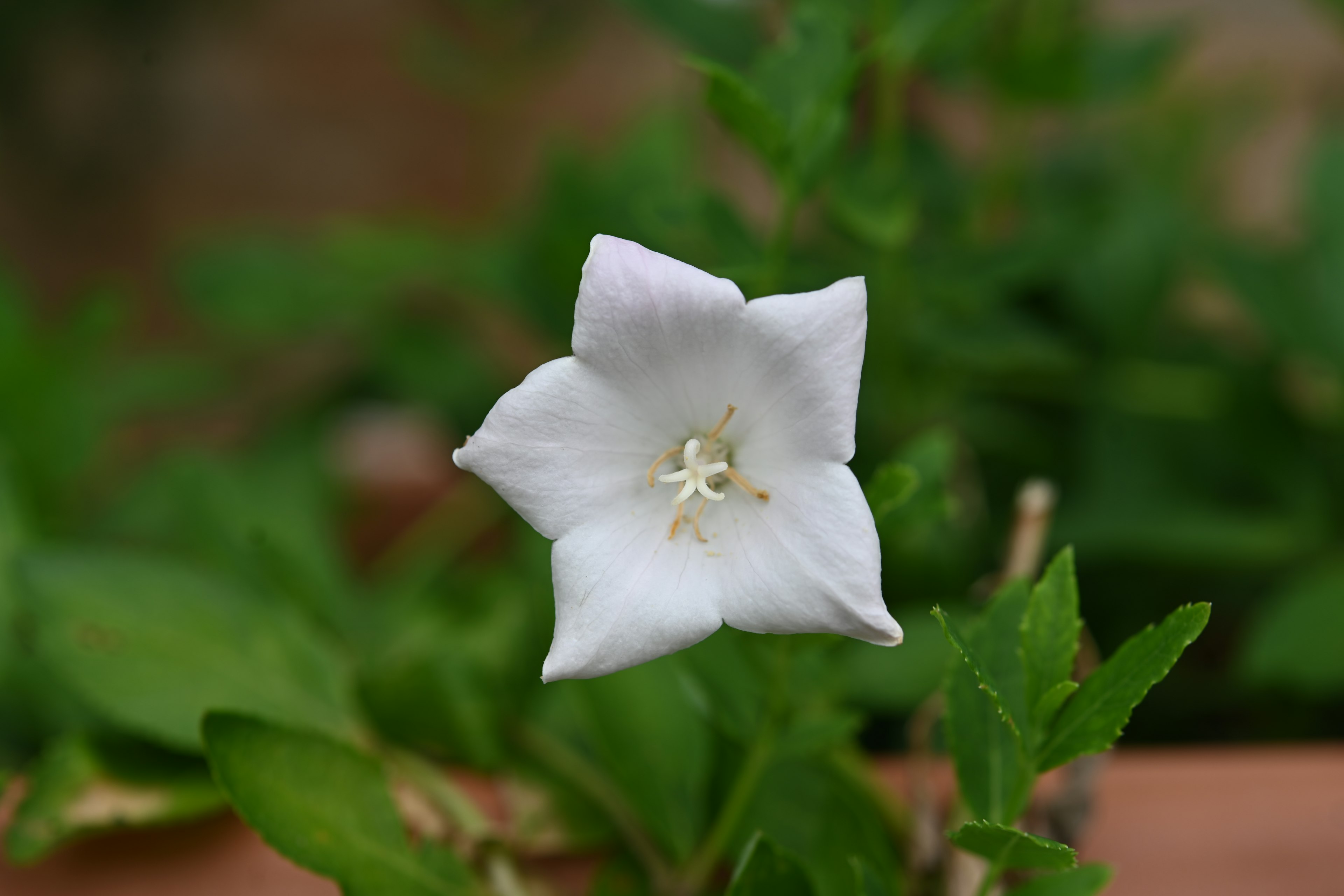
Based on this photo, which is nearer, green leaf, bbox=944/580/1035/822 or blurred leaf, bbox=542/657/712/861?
green leaf, bbox=944/580/1035/822

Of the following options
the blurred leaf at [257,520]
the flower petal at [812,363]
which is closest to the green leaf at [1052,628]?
the flower petal at [812,363]

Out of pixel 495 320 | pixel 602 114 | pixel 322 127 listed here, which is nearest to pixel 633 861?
pixel 495 320

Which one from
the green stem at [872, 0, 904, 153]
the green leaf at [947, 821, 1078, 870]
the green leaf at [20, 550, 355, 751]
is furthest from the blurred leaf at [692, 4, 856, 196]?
the green leaf at [20, 550, 355, 751]

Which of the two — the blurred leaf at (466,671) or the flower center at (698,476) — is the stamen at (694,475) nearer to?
the flower center at (698,476)

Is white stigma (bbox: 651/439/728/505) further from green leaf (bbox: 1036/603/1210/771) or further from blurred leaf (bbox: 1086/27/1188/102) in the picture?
blurred leaf (bbox: 1086/27/1188/102)

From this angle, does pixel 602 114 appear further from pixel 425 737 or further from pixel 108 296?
pixel 425 737

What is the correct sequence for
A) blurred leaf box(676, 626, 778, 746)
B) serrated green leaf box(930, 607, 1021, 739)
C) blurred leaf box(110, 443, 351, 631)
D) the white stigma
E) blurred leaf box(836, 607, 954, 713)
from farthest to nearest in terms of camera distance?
1. blurred leaf box(110, 443, 351, 631)
2. blurred leaf box(836, 607, 954, 713)
3. blurred leaf box(676, 626, 778, 746)
4. the white stigma
5. serrated green leaf box(930, 607, 1021, 739)
